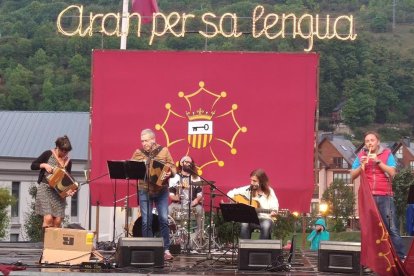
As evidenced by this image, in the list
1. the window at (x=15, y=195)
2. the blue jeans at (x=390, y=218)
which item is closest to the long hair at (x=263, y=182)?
the blue jeans at (x=390, y=218)

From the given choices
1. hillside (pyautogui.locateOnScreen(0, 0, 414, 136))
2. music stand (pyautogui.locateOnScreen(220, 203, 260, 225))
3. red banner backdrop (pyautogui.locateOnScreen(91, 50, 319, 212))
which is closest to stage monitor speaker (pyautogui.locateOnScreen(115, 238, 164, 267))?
music stand (pyautogui.locateOnScreen(220, 203, 260, 225))

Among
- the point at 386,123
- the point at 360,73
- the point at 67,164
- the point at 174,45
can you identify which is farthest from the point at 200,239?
the point at 386,123

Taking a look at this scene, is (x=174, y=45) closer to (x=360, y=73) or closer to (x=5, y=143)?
(x=5, y=143)

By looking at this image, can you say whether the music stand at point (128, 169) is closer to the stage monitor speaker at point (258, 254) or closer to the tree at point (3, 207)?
the stage monitor speaker at point (258, 254)

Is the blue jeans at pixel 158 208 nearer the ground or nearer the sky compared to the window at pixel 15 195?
nearer the ground

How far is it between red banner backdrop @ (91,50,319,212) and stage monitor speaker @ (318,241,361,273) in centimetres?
637

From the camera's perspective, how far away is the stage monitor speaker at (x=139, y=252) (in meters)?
14.0

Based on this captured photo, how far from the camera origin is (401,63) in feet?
480

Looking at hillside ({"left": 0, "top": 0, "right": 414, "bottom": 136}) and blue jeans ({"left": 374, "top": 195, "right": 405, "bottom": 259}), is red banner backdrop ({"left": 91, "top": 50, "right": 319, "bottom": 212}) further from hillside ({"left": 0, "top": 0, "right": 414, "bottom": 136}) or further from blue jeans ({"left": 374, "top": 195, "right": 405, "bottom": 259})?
hillside ({"left": 0, "top": 0, "right": 414, "bottom": 136})

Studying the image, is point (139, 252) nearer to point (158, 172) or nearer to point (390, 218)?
point (158, 172)

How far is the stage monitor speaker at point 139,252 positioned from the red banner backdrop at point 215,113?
21.7 feet

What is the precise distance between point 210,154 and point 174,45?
58.9m

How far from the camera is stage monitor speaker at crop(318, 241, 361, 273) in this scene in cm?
1401

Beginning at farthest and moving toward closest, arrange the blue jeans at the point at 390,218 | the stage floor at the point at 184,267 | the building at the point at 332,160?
1. the building at the point at 332,160
2. the blue jeans at the point at 390,218
3. the stage floor at the point at 184,267
